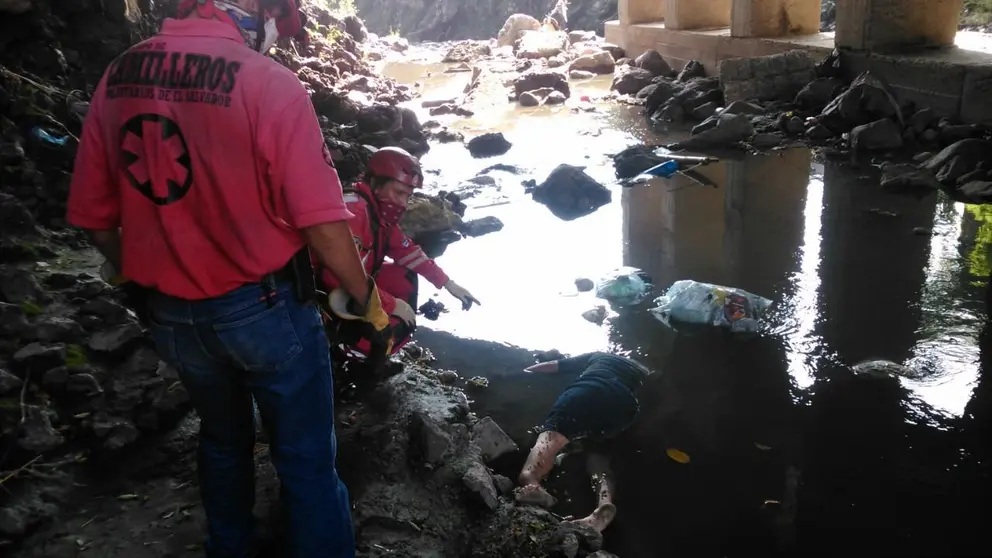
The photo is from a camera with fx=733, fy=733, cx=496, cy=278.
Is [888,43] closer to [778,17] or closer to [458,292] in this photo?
[778,17]

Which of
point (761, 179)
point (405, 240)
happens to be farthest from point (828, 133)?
point (405, 240)

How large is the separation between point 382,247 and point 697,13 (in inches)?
580

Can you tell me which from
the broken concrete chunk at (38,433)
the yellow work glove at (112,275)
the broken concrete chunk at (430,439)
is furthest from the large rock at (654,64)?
the yellow work glove at (112,275)

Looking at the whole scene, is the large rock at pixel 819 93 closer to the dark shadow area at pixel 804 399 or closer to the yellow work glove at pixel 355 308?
the dark shadow area at pixel 804 399

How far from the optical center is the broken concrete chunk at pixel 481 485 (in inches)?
119

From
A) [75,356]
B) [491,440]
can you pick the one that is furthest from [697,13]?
[75,356]

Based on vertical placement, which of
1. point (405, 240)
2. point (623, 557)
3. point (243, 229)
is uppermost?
point (243, 229)

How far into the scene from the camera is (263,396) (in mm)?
2102

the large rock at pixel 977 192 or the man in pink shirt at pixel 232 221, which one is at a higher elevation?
the man in pink shirt at pixel 232 221

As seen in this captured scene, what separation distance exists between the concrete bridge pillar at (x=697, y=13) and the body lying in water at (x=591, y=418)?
14.0m

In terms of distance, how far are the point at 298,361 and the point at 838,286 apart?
422 centimetres

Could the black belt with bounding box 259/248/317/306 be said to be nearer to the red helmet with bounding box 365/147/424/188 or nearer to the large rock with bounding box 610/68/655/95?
the red helmet with bounding box 365/147/424/188

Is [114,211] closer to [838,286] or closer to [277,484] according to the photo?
[277,484]

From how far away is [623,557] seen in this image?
288 centimetres
